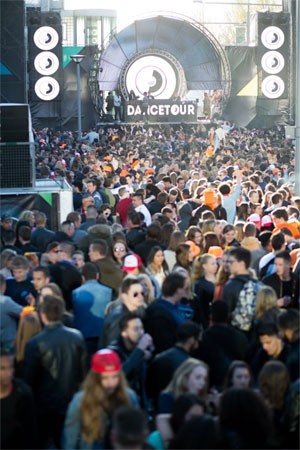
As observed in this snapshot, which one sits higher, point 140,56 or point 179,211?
point 140,56

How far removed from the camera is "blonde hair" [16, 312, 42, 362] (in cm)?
821

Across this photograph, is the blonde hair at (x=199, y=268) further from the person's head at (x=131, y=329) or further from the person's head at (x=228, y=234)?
the person's head at (x=131, y=329)

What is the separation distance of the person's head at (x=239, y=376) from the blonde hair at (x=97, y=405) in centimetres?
79

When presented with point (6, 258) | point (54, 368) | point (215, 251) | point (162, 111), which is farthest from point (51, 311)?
point (162, 111)

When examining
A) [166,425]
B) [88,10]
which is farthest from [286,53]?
[88,10]

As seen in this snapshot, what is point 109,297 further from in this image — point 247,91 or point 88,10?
point 88,10

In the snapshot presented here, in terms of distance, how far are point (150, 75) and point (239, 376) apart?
38.7 meters

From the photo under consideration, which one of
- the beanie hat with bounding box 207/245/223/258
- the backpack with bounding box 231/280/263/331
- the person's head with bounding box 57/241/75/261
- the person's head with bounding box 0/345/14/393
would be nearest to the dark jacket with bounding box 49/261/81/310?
the person's head with bounding box 57/241/75/261

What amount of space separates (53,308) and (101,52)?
119 feet

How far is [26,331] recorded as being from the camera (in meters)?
8.22

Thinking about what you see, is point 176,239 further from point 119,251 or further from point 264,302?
point 264,302

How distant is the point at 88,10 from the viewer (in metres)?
88.1

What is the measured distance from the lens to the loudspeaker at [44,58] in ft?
105

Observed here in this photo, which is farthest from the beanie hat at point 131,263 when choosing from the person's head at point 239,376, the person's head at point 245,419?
the person's head at point 245,419
